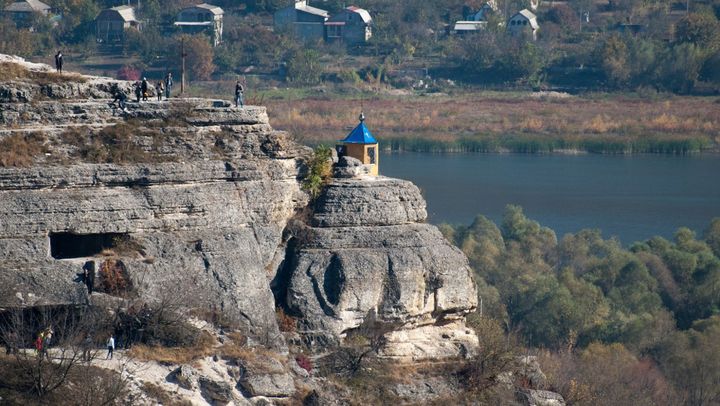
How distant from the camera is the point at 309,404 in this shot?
3366 cm

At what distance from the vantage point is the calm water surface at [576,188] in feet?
265

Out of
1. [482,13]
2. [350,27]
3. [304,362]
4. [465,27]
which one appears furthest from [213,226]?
[482,13]

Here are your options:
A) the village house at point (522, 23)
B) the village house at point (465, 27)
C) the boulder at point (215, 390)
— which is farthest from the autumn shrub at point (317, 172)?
Result: the village house at point (465, 27)

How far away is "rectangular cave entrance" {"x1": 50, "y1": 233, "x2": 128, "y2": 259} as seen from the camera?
34.0m

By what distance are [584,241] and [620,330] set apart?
46.7 ft

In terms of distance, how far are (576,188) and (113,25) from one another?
33.7 meters

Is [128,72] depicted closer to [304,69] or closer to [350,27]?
[304,69]

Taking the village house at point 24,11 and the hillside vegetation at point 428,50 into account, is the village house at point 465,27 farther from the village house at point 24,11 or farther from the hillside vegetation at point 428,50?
the village house at point 24,11

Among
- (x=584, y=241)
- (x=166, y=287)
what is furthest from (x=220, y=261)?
(x=584, y=241)

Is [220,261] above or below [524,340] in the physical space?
above

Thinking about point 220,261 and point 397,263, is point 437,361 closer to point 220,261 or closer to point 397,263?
point 397,263

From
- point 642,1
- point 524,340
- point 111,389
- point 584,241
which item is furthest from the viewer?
point 642,1

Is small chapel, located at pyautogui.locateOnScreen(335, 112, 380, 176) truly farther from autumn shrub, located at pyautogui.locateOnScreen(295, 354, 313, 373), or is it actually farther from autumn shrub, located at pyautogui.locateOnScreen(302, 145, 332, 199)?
autumn shrub, located at pyautogui.locateOnScreen(295, 354, 313, 373)

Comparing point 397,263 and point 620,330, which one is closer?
point 397,263
